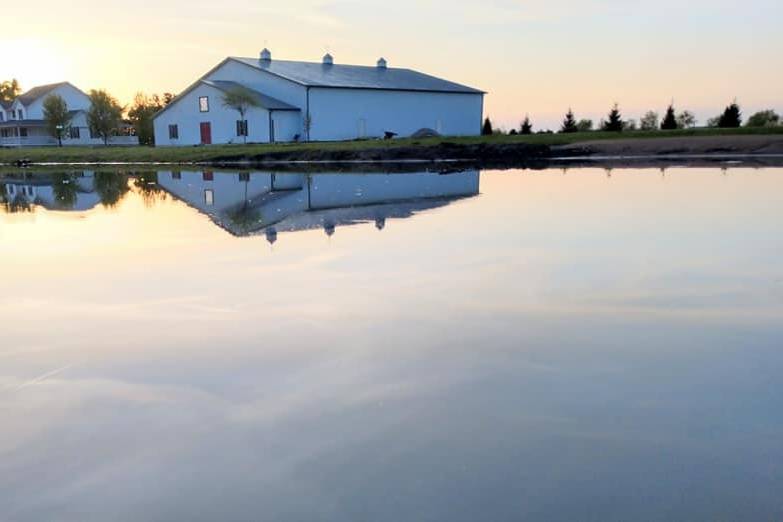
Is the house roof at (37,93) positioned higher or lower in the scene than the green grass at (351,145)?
higher

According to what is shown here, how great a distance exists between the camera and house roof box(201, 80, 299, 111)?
1875 inches

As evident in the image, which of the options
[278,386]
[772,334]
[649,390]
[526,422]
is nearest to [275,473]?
[278,386]

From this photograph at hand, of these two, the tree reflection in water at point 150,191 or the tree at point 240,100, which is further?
the tree at point 240,100

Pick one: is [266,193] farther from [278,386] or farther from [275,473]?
[275,473]

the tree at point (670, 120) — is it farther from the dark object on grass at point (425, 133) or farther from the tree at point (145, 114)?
the tree at point (145, 114)

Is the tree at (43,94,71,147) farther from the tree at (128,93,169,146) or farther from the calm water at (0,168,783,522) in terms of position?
the calm water at (0,168,783,522)

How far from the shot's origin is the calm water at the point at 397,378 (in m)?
3.50

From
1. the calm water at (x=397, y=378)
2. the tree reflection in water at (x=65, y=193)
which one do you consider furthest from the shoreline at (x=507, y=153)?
the calm water at (x=397, y=378)

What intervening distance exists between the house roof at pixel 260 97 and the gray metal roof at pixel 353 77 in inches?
72.7

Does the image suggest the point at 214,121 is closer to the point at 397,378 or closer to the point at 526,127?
the point at 526,127

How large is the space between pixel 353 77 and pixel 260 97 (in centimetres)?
818

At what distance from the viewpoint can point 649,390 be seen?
4711 mm

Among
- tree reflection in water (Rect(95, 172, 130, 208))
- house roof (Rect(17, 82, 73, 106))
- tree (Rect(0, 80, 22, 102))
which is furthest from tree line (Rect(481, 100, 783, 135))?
tree (Rect(0, 80, 22, 102))

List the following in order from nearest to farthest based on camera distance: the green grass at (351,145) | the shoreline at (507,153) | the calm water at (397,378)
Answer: the calm water at (397,378) → the shoreline at (507,153) → the green grass at (351,145)
